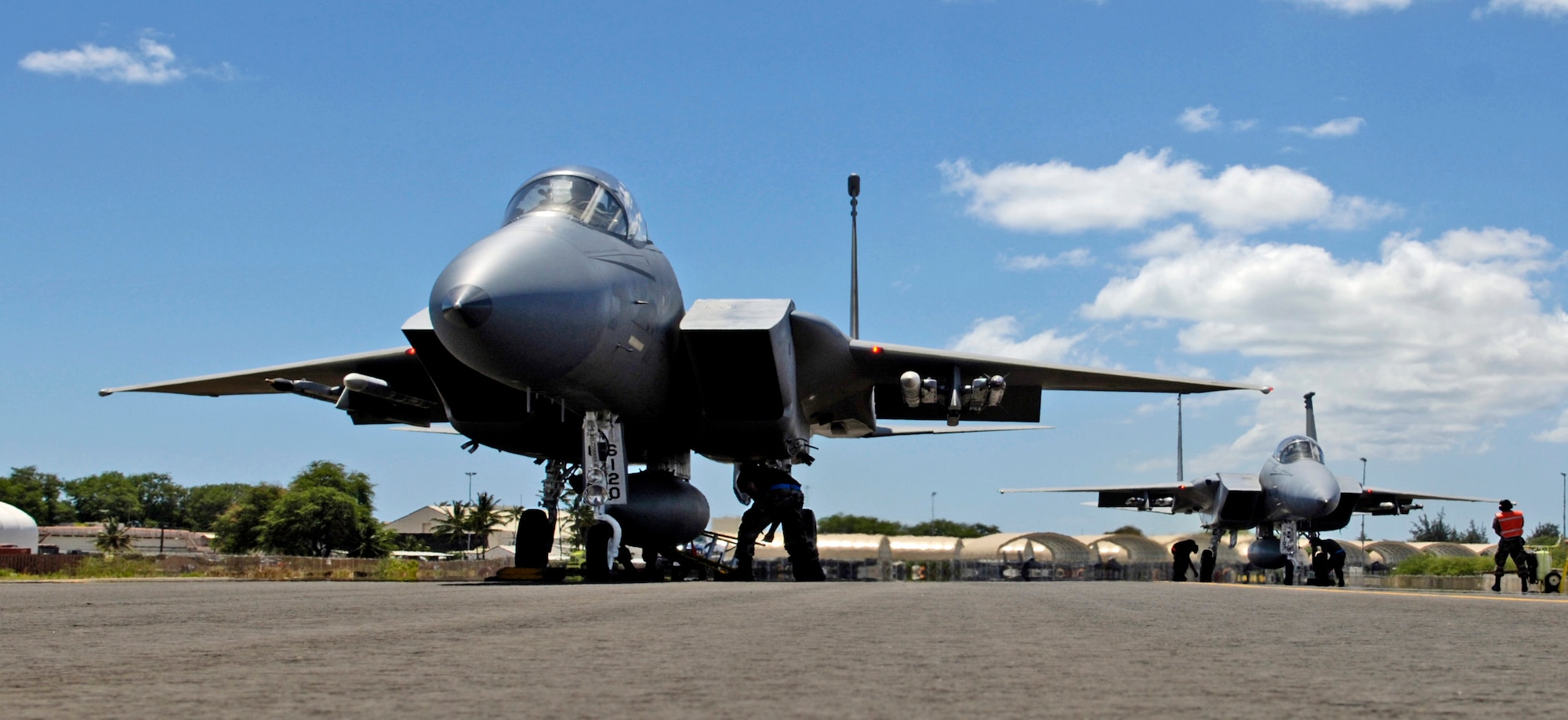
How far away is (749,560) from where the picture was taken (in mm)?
16953

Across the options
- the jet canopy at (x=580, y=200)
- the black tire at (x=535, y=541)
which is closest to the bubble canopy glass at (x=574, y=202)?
the jet canopy at (x=580, y=200)

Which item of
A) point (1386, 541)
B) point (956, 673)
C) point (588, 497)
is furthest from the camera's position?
point (1386, 541)

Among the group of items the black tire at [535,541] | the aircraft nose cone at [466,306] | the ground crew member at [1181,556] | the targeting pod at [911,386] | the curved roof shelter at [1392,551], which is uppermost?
the aircraft nose cone at [466,306]

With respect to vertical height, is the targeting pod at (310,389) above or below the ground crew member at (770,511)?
above

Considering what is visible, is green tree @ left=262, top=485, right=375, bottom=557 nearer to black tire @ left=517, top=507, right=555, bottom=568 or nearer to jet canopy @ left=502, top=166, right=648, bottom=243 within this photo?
black tire @ left=517, top=507, right=555, bottom=568

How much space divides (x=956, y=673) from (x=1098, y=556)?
66.2 metres

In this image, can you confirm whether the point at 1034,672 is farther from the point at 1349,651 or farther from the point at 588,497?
the point at 588,497

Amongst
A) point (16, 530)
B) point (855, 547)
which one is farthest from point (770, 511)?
point (855, 547)

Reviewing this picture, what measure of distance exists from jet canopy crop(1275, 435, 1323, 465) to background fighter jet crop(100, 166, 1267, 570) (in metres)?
7.40

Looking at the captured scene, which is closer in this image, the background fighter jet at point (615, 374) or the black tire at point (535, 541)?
the background fighter jet at point (615, 374)

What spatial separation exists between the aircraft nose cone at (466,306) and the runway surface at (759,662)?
4.21 m

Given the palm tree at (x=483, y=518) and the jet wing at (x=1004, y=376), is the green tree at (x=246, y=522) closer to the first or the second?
the palm tree at (x=483, y=518)

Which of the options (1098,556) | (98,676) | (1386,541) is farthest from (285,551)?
(98,676)

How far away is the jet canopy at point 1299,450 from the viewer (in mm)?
22812
